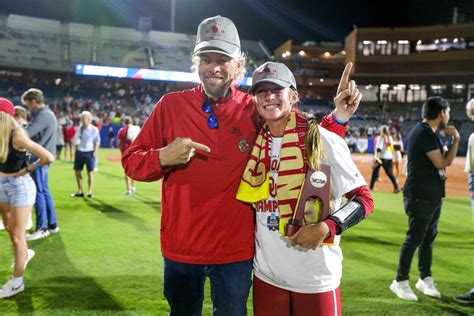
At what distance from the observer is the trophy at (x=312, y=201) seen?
2.15 m

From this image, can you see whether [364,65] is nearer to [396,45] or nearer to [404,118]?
[396,45]

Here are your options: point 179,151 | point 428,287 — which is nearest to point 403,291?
point 428,287

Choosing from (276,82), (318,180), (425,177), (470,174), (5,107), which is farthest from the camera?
(470,174)

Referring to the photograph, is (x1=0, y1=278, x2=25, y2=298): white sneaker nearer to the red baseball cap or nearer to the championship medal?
the red baseball cap

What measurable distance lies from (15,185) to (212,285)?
2908 millimetres

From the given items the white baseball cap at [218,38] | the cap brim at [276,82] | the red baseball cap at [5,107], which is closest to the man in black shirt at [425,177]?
the cap brim at [276,82]

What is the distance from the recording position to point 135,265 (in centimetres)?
551

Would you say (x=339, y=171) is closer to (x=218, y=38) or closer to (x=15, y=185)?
(x=218, y=38)

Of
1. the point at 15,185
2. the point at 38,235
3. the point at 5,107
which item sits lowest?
the point at 38,235

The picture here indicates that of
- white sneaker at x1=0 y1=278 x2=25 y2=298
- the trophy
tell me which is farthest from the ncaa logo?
white sneaker at x1=0 y1=278 x2=25 y2=298

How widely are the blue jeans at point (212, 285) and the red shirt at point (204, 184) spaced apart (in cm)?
5

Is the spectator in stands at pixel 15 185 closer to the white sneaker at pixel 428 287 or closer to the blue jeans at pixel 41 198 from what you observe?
the blue jeans at pixel 41 198

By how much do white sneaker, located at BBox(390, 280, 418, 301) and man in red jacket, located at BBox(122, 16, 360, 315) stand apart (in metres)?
2.82

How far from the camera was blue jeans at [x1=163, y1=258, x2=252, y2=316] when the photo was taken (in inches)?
96.3
